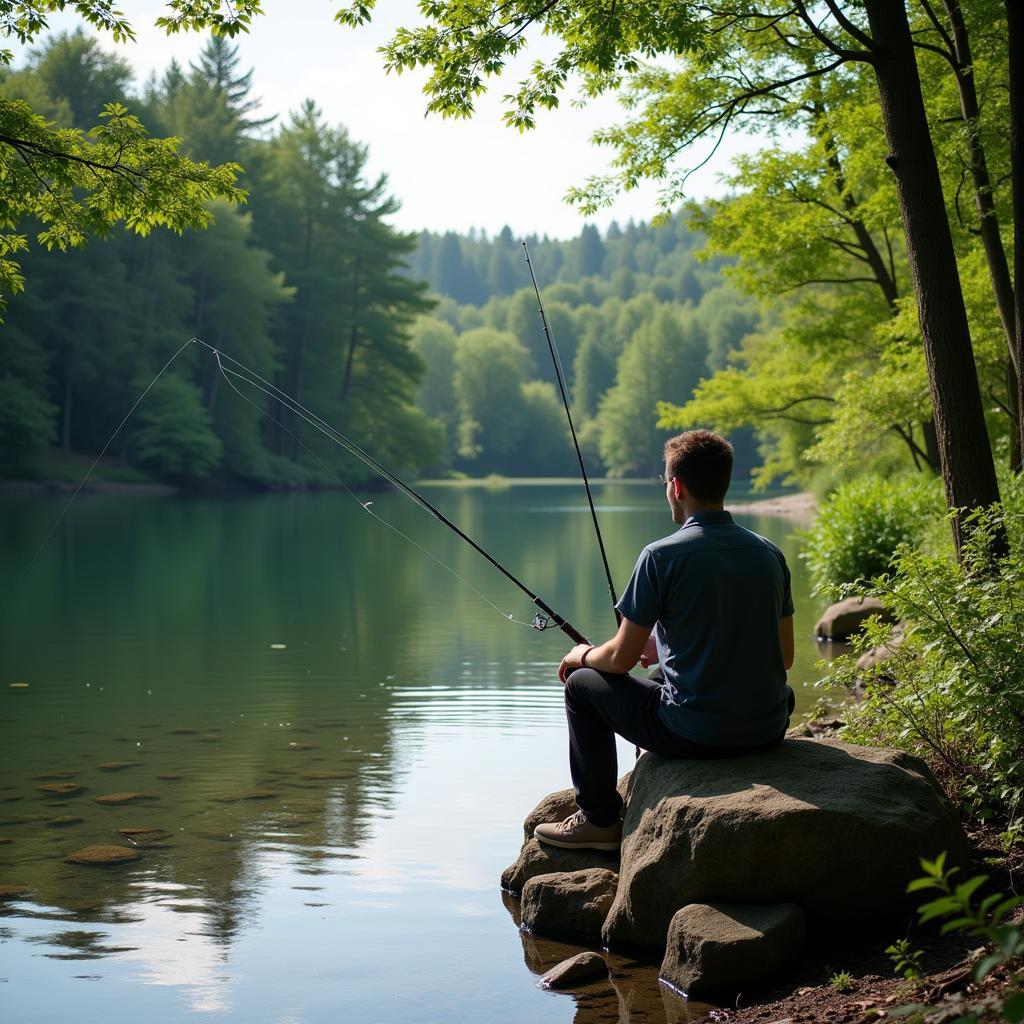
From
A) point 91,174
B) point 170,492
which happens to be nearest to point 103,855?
point 91,174

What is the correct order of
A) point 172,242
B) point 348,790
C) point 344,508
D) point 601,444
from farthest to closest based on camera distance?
point 601,444 → point 172,242 → point 344,508 → point 348,790

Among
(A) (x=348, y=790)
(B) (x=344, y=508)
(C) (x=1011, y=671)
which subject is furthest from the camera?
(B) (x=344, y=508)

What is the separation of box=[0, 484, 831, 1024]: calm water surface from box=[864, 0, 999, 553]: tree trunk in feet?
9.05

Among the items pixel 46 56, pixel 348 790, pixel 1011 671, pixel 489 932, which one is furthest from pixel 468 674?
pixel 46 56

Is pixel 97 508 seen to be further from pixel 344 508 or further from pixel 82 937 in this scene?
pixel 82 937

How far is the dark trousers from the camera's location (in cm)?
452

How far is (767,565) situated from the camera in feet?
14.6

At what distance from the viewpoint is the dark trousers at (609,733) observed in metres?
4.52

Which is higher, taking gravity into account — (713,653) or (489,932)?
(713,653)

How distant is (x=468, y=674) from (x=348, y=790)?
4217mm

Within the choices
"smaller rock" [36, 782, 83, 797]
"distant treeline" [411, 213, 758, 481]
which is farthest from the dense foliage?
"smaller rock" [36, 782, 83, 797]

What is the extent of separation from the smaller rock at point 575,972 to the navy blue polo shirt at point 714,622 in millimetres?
819

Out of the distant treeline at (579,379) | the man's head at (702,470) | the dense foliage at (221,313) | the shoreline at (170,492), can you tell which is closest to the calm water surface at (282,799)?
the man's head at (702,470)

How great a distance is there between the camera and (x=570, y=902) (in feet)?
16.0
